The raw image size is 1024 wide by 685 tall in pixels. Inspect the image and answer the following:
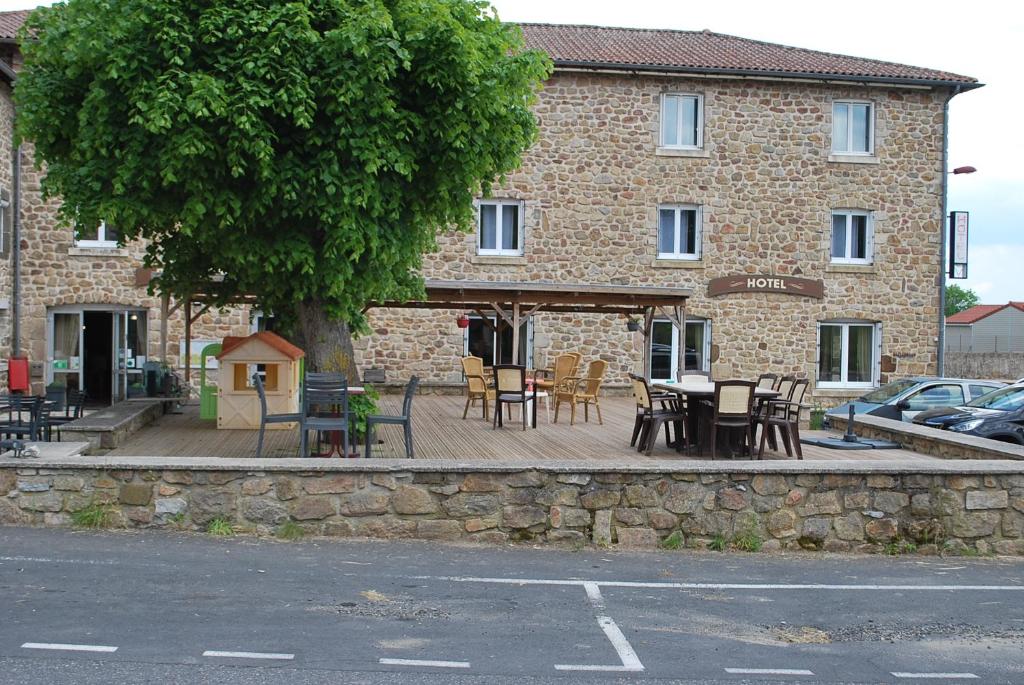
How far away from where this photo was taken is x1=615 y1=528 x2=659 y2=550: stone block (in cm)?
859

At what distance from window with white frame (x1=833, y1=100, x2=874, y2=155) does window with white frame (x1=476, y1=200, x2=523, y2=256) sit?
25.7ft

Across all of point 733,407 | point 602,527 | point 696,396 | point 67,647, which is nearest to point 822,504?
point 602,527

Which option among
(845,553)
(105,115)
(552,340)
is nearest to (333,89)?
(105,115)

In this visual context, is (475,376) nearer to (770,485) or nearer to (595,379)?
(595,379)

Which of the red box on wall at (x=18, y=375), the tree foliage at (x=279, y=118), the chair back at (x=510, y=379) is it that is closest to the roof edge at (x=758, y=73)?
the chair back at (x=510, y=379)

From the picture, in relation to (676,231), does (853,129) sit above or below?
above

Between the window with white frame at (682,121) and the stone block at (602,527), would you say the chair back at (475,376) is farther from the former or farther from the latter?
the window with white frame at (682,121)

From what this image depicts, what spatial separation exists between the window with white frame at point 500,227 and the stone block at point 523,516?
15774 mm

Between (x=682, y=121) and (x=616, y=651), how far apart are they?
801 inches

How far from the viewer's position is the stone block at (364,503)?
27.9 feet

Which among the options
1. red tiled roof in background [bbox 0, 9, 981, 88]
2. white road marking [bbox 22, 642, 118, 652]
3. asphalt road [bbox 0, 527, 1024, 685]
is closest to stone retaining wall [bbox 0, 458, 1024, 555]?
asphalt road [bbox 0, 527, 1024, 685]

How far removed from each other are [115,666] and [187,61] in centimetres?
748

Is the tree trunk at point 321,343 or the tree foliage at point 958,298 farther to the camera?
the tree foliage at point 958,298

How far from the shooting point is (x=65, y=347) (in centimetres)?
2242
